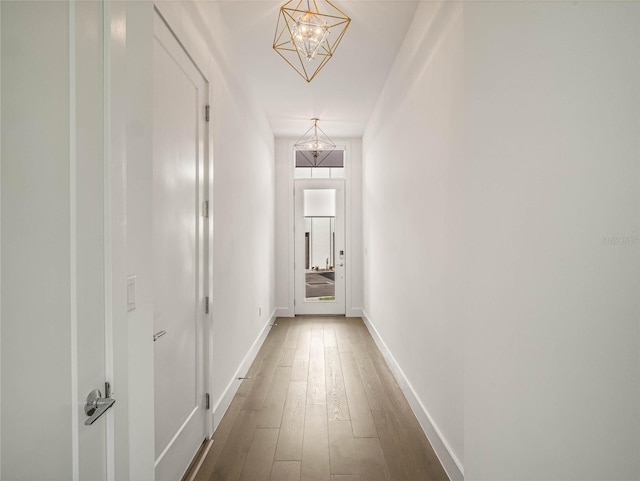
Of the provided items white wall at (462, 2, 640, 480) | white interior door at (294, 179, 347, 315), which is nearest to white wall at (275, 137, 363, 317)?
white interior door at (294, 179, 347, 315)

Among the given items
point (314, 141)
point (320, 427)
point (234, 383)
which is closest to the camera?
point (320, 427)

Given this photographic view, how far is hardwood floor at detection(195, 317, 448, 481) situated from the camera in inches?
76.5

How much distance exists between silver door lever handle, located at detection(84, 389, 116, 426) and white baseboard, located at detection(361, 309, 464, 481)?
1.65 meters

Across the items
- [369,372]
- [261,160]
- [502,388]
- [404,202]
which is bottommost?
[369,372]

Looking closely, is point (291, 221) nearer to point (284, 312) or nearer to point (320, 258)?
point (320, 258)

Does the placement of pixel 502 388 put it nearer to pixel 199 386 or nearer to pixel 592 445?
pixel 592 445

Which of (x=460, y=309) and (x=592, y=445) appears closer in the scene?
(x=592, y=445)

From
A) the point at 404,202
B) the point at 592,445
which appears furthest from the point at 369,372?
the point at 592,445

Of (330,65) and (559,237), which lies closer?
(559,237)

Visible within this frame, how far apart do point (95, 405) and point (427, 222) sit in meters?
1.99

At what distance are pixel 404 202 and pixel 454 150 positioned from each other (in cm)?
117

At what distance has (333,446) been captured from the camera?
7.12 ft

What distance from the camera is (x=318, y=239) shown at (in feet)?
19.5

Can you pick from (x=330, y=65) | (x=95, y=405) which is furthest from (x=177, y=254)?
(x=330, y=65)
